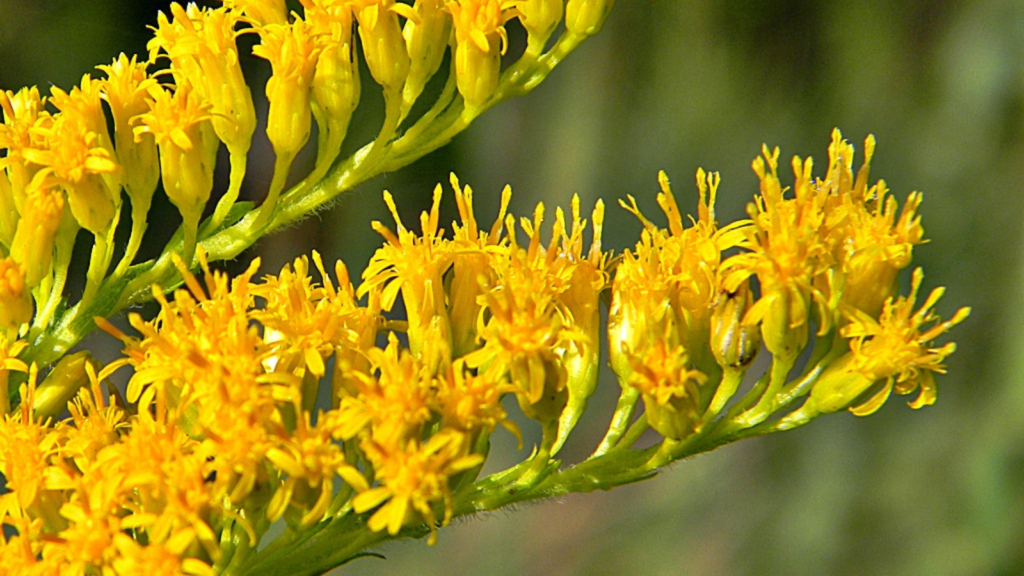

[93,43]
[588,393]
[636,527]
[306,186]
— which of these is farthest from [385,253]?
[636,527]

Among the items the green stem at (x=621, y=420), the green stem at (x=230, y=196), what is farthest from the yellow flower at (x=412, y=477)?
the green stem at (x=230, y=196)

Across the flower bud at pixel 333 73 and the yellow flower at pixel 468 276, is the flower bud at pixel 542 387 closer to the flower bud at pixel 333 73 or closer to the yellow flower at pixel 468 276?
the yellow flower at pixel 468 276

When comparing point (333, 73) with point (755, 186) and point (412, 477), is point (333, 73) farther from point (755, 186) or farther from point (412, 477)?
point (755, 186)

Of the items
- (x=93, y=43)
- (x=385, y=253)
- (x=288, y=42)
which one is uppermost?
(x=93, y=43)

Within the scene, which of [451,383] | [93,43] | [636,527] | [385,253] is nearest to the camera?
[451,383]

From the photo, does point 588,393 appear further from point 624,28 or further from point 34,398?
point 624,28
